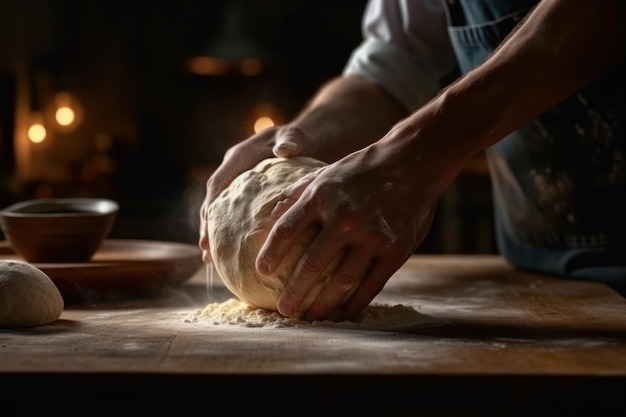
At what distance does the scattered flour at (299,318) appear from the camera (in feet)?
4.34

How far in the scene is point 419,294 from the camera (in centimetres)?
167

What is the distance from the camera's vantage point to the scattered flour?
4.34ft

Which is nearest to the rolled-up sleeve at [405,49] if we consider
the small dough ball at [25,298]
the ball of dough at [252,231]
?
the ball of dough at [252,231]

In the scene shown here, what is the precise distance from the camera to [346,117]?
1882 millimetres

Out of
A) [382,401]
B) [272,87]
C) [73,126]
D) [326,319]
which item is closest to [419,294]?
[326,319]

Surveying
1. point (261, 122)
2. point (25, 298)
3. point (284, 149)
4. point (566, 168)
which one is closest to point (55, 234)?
point (25, 298)

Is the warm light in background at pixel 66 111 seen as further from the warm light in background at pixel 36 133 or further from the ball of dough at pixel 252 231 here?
the ball of dough at pixel 252 231

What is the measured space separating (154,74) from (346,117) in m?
2.46

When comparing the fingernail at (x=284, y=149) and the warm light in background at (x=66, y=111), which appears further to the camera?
the warm light in background at (x=66, y=111)

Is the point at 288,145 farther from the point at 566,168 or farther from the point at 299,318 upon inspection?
the point at 566,168

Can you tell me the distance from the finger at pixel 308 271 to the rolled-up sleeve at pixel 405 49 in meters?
0.86

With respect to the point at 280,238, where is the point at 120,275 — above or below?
below

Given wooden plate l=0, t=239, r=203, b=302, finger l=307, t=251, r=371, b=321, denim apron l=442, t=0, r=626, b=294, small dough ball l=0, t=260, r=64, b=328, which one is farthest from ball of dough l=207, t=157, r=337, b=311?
denim apron l=442, t=0, r=626, b=294

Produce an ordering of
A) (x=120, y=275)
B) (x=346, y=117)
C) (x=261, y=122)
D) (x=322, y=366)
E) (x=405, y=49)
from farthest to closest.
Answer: (x=261, y=122) < (x=405, y=49) < (x=346, y=117) < (x=120, y=275) < (x=322, y=366)
